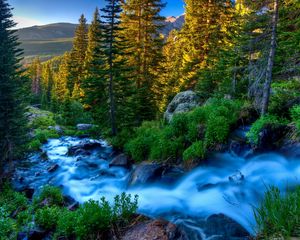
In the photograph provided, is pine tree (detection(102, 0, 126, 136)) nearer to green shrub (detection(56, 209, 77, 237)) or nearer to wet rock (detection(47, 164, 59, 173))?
wet rock (detection(47, 164, 59, 173))

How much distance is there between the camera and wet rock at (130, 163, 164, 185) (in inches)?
455

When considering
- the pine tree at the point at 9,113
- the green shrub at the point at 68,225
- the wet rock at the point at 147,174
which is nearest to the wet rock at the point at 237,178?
the wet rock at the point at 147,174

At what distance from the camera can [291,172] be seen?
8812mm

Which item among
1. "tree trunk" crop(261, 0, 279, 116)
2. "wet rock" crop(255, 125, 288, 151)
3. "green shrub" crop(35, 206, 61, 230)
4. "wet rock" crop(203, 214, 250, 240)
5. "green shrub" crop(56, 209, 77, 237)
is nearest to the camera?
"wet rock" crop(203, 214, 250, 240)

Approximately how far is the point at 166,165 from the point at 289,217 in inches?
333

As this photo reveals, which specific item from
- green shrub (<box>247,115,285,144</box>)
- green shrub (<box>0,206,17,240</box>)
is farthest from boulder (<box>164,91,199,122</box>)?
green shrub (<box>0,206,17,240</box>)

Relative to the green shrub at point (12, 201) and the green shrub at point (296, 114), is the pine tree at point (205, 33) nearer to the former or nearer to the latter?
the green shrub at point (296, 114)

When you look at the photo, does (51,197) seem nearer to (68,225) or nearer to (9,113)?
(68,225)

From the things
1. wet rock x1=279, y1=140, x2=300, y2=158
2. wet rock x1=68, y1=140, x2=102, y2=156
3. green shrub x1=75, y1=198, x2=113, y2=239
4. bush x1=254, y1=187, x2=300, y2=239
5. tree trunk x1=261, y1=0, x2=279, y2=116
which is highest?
tree trunk x1=261, y1=0, x2=279, y2=116

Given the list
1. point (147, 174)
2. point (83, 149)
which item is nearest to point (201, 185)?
point (147, 174)

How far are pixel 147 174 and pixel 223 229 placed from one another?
572cm

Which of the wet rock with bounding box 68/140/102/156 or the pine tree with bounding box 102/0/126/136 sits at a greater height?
the pine tree with bounding box 102/0/126/136

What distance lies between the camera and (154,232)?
6.10 m

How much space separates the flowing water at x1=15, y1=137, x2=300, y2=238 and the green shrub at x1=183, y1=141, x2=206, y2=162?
0.63m
